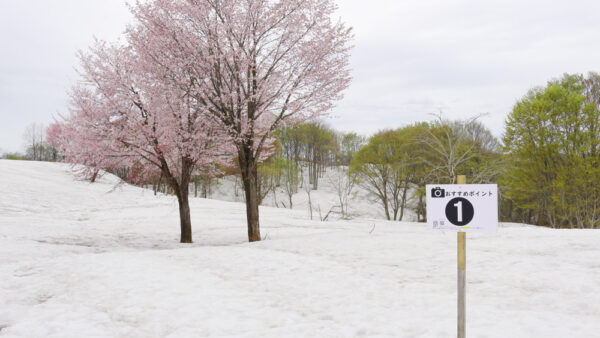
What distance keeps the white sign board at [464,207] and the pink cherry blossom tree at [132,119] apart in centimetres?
1011

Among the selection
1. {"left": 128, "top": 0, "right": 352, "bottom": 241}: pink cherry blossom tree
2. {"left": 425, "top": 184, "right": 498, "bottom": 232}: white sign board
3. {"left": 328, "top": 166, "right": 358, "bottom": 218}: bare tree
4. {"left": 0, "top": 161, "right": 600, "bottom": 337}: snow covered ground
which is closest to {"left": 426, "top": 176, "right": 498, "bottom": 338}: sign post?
{"left": 425, "top": 184, "right": 498, "bottom": 232}: white sign board

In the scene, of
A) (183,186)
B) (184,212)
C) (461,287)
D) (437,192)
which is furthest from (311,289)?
(184,212)

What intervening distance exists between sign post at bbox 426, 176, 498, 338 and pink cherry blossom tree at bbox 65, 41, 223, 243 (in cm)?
1011

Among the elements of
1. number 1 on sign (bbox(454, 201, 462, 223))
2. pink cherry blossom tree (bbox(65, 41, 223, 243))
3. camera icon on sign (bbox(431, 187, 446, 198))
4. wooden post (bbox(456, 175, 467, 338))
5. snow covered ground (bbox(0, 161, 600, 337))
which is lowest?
snow covered ground (bbox(0, 161, 600, 337))

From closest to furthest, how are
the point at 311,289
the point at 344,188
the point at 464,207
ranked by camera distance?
the point at 464,207 → the point at 311,289 → the point at 344,188

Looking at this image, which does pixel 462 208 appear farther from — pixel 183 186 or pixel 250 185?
pixel 183 186

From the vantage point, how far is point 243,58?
12.6 meters

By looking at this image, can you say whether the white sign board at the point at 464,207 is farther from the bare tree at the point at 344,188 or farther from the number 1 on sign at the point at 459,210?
the bare tree at the point at 344,188

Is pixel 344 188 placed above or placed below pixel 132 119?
below

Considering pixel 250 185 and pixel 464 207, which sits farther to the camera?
pixel 250 185

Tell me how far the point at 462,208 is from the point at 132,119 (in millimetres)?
11878

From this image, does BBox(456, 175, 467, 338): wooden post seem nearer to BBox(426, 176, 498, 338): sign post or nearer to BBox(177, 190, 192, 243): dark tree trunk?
BBox(426, 176, 498, 338): sign post

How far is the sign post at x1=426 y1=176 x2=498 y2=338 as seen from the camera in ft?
12.1

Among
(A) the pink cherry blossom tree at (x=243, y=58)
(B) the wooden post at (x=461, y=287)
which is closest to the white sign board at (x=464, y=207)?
(B) the wooden post at (x=461, y=287)
